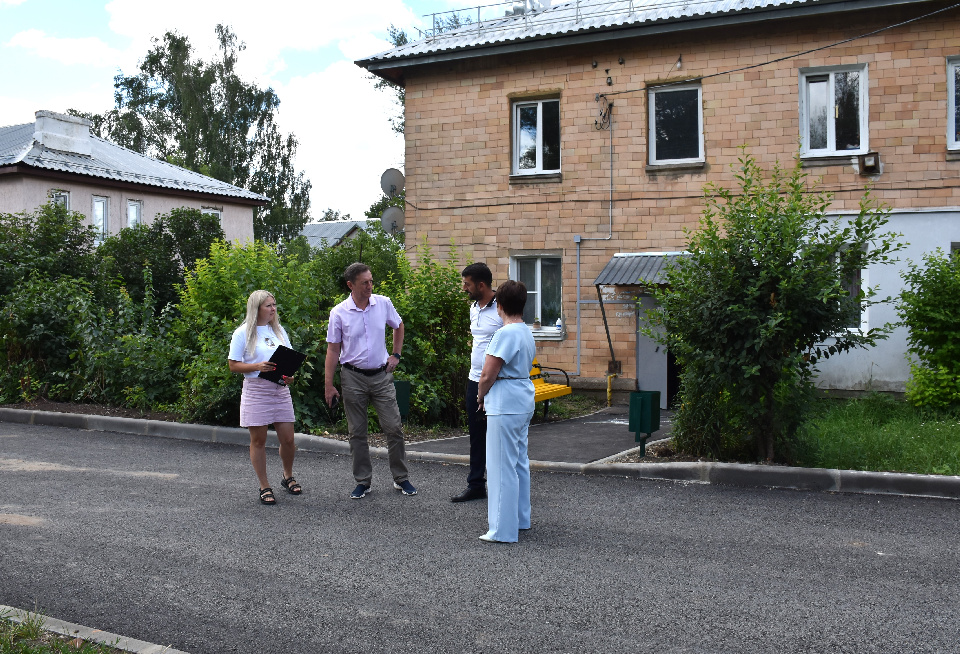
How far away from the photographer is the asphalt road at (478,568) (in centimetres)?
413

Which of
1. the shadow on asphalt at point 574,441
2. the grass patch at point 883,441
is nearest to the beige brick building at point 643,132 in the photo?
the grass patch at point 883,441

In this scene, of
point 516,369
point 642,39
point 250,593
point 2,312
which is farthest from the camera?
point 642,39

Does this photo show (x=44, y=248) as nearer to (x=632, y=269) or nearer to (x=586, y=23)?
(x=632, y=269)

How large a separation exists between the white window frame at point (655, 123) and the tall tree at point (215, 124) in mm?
29713

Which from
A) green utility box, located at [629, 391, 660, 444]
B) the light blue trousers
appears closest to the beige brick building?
green utility box, located at [629, 391, 660, 444]

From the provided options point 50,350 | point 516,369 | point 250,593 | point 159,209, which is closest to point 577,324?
point 50,350

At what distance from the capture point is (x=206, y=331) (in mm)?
11328

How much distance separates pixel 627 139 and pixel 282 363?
32.7 ft

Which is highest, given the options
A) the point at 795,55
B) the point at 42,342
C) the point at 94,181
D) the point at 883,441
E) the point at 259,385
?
the point at 795,55

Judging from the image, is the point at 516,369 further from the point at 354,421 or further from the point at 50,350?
the point at 50,350

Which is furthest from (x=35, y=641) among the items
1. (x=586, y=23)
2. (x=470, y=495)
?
(x=586, y=23)

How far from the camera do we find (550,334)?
15.9 meters

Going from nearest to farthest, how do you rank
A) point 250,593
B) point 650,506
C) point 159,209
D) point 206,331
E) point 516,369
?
point 250,593 < point 516,369 < point 650,506 < point 206,331 < point 159,209

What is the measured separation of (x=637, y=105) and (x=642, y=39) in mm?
1127
